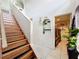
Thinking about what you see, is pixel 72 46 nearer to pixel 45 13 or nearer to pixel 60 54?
pixel 60 54

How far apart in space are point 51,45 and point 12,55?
3.60 m

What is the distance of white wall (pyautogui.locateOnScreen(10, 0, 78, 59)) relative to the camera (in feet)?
20.1

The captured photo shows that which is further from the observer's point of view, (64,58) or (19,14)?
(19,14)

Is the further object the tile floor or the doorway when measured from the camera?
the doorway

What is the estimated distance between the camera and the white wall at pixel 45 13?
612 cm

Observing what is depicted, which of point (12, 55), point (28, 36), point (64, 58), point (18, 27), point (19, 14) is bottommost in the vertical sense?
point (64, 58)

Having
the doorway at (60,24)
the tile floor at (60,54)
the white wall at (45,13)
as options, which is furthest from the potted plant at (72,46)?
the doorway at (60,24)

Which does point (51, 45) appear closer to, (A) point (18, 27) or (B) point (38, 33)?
(B) point (38, 33)

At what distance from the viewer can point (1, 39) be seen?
79.5 inches

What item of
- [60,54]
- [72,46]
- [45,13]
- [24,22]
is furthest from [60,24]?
[72,46]

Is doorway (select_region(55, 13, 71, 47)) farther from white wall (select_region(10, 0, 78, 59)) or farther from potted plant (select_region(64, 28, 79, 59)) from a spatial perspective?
potted plant (select_region(64, 28, 79, 59))

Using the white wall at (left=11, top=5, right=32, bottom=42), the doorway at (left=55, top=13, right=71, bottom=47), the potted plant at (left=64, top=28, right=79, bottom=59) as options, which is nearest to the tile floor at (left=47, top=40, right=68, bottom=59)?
the doorway at (left=55, top=13, right=71, bottom=47)

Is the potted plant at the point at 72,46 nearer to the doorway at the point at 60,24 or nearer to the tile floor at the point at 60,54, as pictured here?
the tile floor at the point at 60,54

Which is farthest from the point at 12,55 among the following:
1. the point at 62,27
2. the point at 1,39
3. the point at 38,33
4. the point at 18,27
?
the point at 38,33
